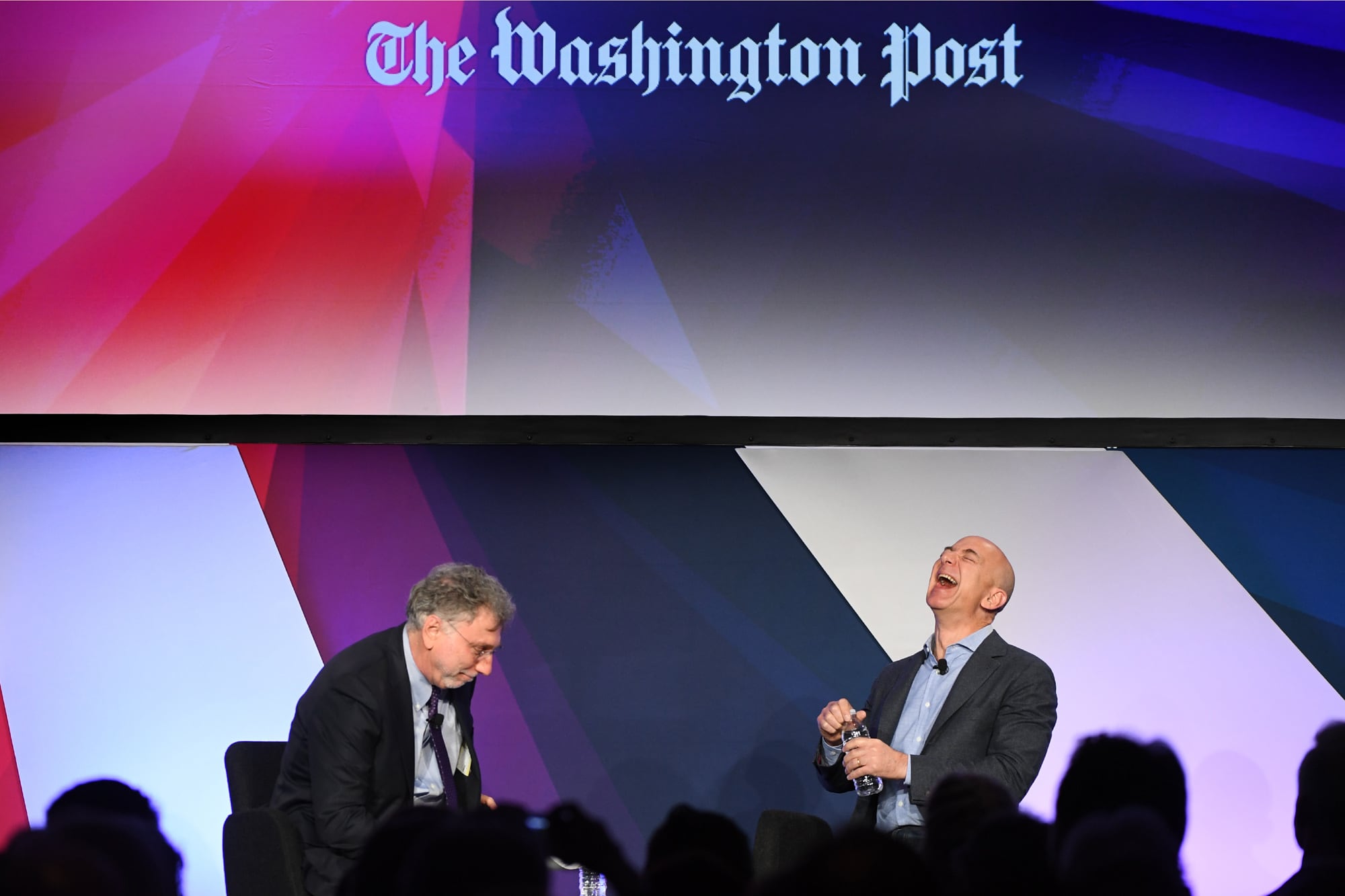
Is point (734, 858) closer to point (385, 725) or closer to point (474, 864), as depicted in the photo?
point (474, 864)

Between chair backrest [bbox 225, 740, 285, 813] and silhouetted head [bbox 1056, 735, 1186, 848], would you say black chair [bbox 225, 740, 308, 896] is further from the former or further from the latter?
silhouetted head [bbox 1056, 735, 1186, 848]

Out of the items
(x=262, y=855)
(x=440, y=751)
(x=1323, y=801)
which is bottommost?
(x=1323, y=801)

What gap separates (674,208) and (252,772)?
231cm

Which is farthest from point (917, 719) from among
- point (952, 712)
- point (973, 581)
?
point (973, 581)

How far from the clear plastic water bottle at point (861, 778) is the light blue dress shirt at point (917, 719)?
5 cm

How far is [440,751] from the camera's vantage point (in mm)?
3188

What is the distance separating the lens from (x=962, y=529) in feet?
14.3

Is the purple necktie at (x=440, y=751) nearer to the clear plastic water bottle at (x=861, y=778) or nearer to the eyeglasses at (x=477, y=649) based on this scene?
the eyeglasses at (x=477, y=649)

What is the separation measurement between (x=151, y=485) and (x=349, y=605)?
0.79 meters

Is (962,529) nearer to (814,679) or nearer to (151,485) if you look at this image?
(814,679)

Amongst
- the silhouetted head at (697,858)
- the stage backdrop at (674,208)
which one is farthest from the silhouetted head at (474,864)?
the stage backdrop at (674,208)

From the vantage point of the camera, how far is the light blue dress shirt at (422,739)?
3154 millimetres

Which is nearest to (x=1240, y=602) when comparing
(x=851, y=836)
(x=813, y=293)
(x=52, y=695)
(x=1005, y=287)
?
(x=1005, y=287)

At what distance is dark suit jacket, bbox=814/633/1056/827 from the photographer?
315 centimetres
